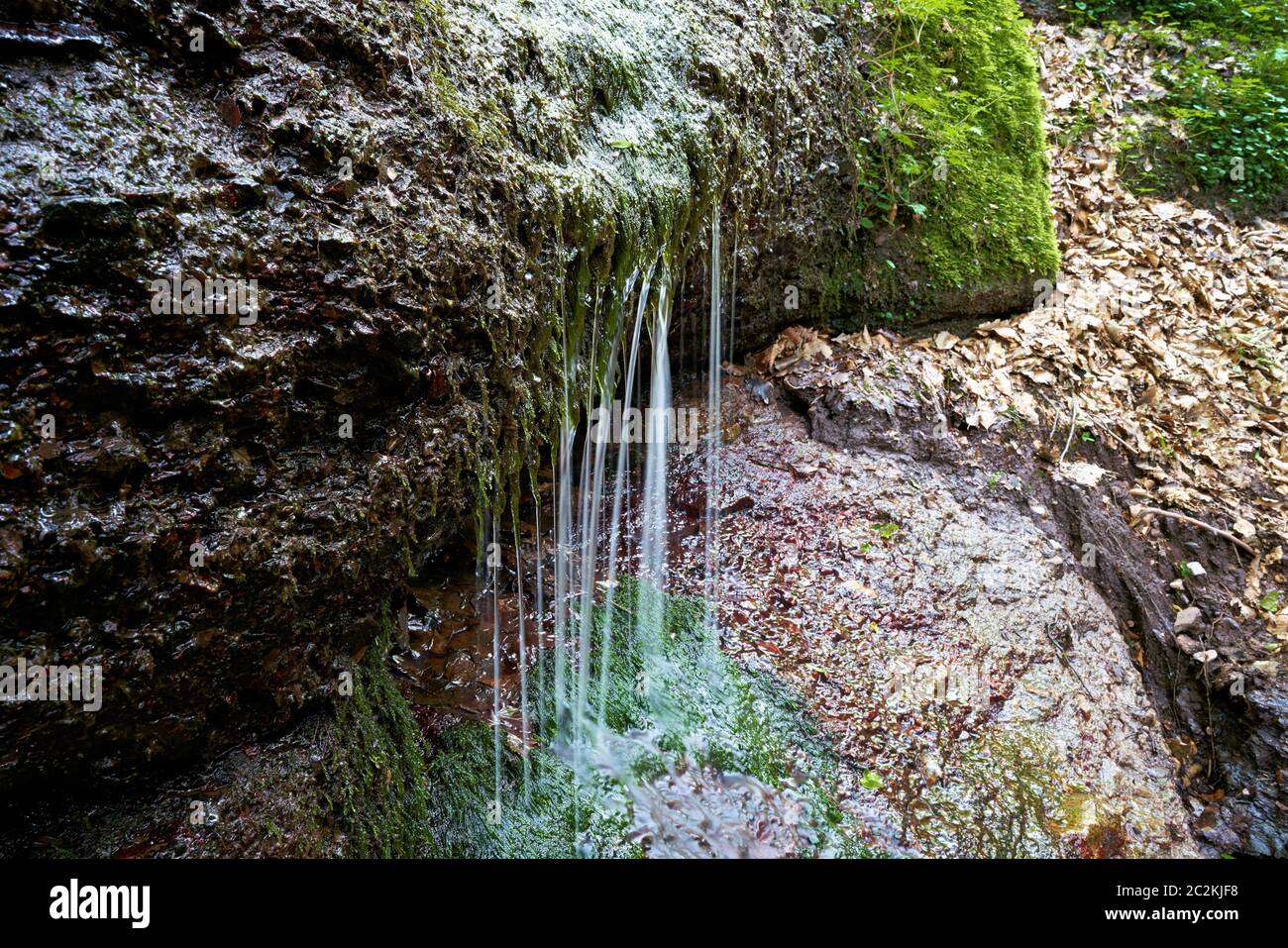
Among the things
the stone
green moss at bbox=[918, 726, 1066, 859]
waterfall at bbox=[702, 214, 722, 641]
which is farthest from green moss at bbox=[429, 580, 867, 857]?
the stone

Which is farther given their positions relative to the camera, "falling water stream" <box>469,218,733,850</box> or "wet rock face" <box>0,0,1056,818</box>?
"falling water stream" <box>469,218,733,850</box>

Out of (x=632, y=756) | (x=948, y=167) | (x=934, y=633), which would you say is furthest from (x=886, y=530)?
(x=948, y=167)

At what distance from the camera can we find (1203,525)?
4777mm

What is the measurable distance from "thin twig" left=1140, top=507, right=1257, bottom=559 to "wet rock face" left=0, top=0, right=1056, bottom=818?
→ 402cm

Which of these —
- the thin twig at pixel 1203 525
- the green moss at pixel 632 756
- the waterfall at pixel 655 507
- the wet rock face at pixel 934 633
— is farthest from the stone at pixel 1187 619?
the waterfall at pixel 655 507

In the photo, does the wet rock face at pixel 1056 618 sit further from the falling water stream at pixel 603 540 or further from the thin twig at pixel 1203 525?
the falling water stream at pixel 603 540

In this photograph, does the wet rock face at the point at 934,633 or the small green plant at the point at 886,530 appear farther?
the small green plant at the point at 886,530

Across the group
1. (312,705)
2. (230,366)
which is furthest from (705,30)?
(312,705)

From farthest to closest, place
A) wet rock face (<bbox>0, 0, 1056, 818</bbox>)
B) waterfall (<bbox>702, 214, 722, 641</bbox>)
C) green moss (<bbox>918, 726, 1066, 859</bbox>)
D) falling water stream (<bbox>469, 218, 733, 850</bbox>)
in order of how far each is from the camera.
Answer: waterfall (<bbox>702, 214, 722, 641</bbox>) < falling water stream (<bbox>469, 218, 733, 850</bbox>) < green moss (<bbox>918, 726, 1066, 859</bbox>) < wet rock face (<bbox>0, 0, 1056, 818</bbox>)

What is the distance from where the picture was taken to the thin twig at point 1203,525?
475 cm

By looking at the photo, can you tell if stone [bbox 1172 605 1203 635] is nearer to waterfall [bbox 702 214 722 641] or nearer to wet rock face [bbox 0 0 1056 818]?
waterfall [bbox 702 214 722 641]

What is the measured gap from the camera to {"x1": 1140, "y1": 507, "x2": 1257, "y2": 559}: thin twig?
15.6 feet

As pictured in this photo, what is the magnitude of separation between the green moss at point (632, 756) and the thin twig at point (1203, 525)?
9.97 feet

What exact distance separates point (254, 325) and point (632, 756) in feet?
7.27
